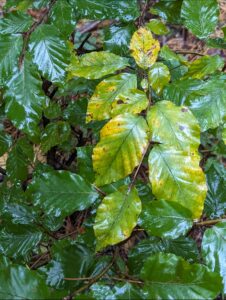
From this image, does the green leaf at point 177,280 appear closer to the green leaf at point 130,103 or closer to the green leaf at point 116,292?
the green leaf at point 116,292

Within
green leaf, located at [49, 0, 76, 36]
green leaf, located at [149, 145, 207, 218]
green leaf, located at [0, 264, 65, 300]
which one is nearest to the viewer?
green leaf, located at [0, 264, 65, 300]

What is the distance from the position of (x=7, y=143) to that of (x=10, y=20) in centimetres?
41

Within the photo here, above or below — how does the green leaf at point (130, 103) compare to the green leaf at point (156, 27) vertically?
below

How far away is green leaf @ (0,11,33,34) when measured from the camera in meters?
0.89

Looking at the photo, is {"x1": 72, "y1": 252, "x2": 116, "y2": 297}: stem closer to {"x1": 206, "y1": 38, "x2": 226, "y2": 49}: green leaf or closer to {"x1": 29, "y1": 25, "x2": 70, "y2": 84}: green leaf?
{"x1": 29, "y1": 25, "x2": 70, "y2": 84}: green leaf

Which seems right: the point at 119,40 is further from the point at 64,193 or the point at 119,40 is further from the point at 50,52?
the point at 64,193

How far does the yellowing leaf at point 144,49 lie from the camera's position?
83cm

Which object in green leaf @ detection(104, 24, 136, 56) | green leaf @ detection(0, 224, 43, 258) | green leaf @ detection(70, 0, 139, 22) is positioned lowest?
green leaf @ detection(0, 224, 43, 258)

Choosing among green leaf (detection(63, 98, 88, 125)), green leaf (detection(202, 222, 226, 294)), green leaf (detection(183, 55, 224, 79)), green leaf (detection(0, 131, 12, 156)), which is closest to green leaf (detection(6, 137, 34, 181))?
green leaf (detection(0, 131, 12, 156))

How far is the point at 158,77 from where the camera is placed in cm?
84

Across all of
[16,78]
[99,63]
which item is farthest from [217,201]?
[16,78]

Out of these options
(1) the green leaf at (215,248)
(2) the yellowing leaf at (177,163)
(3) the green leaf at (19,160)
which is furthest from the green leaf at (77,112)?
(1) the green leaf at (215,248)

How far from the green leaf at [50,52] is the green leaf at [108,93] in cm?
10

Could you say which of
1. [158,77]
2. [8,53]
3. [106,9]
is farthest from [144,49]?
[8,53]
